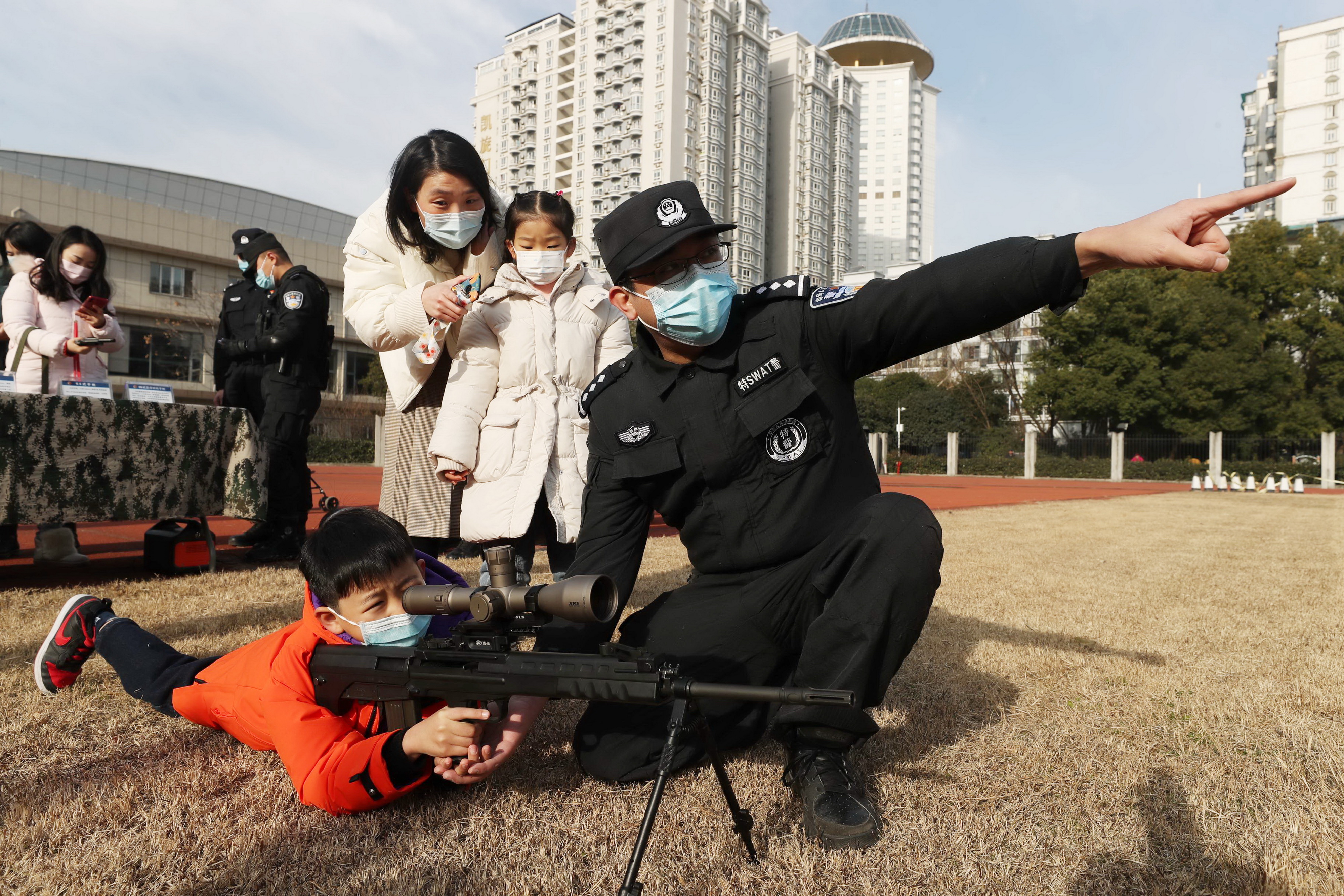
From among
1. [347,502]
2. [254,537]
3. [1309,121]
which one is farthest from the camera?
[1309,121]

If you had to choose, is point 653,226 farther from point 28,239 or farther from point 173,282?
point 173,282

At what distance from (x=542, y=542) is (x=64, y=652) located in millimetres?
1849

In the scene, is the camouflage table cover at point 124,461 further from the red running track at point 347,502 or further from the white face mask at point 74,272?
the white face mask at point 74,272

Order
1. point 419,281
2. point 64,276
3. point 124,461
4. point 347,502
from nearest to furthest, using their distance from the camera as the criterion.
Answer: point 419,281
point 124,461
point 64,276
point 347,502

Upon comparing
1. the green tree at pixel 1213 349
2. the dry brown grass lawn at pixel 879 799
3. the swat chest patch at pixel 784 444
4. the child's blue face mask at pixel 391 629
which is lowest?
the dry brown grass lawn at pixel 879 799

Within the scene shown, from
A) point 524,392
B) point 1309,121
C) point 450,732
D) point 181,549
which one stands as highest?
point 1309,121

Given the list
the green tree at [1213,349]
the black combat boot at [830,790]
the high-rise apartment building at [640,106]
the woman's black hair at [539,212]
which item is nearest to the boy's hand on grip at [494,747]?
the black combat boot at [830,790]

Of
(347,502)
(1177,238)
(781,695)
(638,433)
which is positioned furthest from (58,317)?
(347,502)

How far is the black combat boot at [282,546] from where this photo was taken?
588 centimetres

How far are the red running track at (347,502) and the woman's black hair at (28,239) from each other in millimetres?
1983

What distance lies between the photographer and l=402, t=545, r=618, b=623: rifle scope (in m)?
1.54

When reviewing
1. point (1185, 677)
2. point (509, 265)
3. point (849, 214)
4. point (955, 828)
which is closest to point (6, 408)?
point (509, 265)

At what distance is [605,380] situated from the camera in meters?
2.55

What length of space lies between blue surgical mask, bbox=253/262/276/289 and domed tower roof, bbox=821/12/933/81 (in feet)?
396
